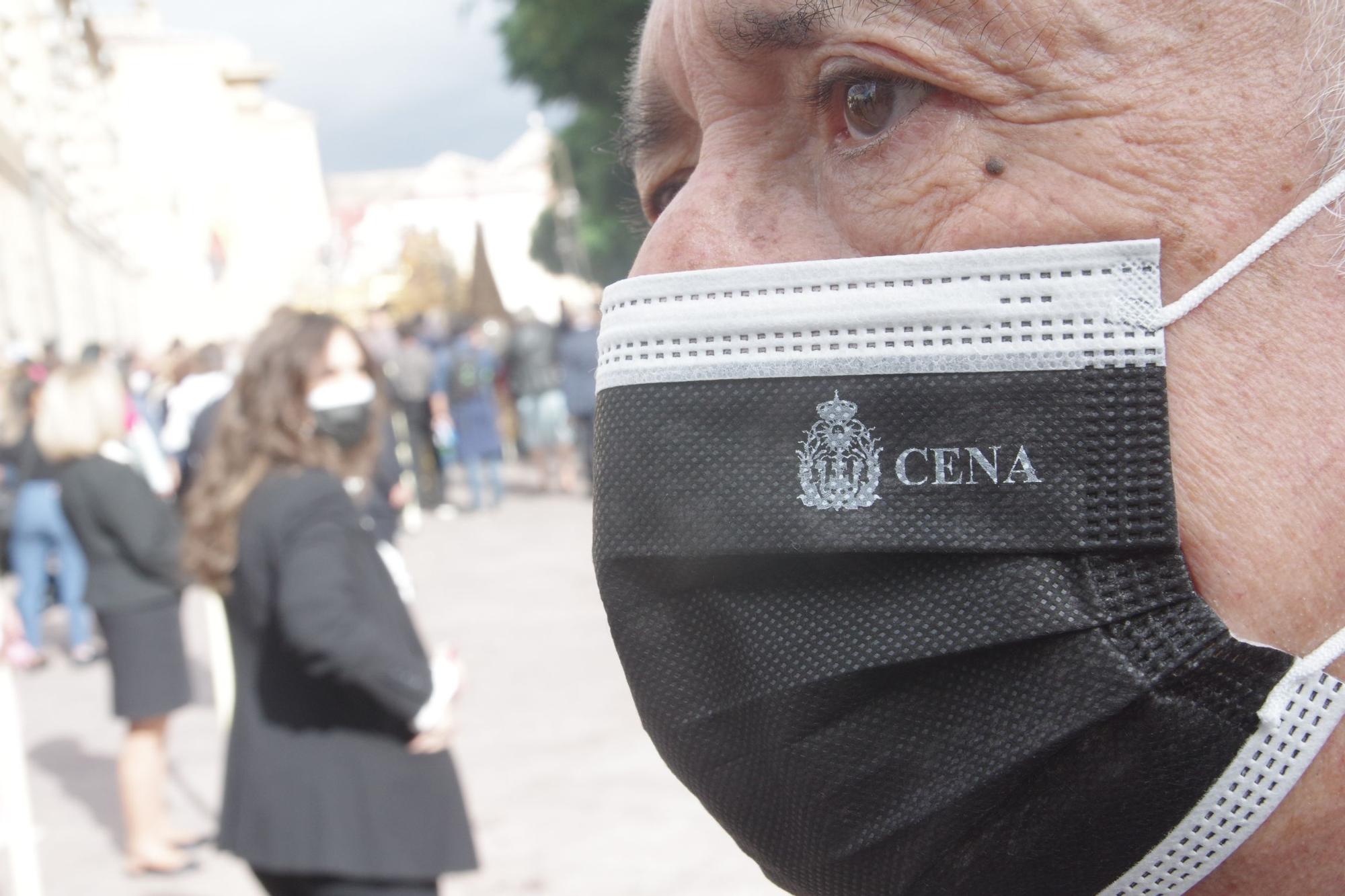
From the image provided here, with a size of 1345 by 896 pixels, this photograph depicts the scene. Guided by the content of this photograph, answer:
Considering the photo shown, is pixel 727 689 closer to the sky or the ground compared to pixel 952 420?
closer to the ground

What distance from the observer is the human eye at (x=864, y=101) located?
1112 mm

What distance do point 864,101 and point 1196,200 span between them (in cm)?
29

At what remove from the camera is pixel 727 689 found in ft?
3.85

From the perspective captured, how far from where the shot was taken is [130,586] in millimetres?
6145

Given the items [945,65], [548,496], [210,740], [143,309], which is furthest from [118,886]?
[143,309]

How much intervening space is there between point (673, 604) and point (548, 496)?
45.7ft

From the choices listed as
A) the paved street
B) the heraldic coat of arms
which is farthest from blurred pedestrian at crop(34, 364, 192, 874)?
the heraldic coat of arms

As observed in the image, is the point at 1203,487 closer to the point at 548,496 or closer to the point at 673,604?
the point at 673,604

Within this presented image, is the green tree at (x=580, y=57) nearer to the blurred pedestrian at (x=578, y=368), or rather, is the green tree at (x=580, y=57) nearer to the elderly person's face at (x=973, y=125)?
the blurred pedestrian at (x=578, y=368)

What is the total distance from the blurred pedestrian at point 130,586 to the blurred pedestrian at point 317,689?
214 centimetres

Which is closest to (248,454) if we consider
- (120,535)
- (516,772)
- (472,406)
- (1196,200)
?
(120,535)

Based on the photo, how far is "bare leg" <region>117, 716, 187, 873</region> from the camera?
18.6ft

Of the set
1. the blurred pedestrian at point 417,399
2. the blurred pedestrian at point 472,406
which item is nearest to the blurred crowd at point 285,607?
the blurred pedestrian at point 472,406

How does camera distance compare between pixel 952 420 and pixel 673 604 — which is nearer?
pixel 952 420
